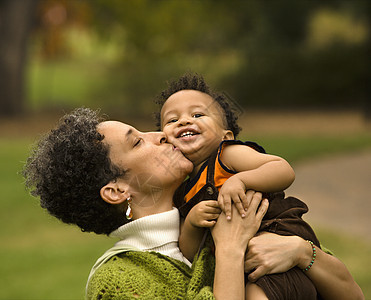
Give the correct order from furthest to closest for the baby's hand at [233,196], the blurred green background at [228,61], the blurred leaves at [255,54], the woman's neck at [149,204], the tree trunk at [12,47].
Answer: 1. the blurred leaves at [255,54]
2. the tree trunk at [12,47]
3. the blurred green background at [228,61]
4. the woman's neck at [149,204]
5. the baby's hand at [233,196]

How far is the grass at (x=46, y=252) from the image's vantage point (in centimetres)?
702

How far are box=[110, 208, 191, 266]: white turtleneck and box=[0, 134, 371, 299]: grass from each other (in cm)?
386

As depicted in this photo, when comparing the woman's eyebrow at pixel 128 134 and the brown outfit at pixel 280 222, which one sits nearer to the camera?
the brown outfit at pixel 280 222

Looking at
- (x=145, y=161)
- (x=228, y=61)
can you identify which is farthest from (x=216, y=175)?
(x=228, y=61)

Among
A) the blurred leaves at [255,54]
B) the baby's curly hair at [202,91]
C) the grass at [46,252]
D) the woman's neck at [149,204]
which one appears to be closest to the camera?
the woman's neck at [149,204]

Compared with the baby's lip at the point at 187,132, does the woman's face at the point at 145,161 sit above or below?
below

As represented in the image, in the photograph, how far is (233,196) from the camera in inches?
101

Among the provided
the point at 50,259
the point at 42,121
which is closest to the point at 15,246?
the point at 50,259

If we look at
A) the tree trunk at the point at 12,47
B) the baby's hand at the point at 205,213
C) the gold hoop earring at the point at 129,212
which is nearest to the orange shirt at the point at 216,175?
the baby's hand at the point at 205,213

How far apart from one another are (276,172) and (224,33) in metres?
20.0

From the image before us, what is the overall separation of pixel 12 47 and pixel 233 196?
1678 centimetres

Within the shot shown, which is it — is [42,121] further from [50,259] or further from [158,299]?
[158,299]

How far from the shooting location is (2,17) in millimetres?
18141

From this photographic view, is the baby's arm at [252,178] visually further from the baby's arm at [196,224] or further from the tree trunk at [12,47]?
the tree trunk at [12,47]
